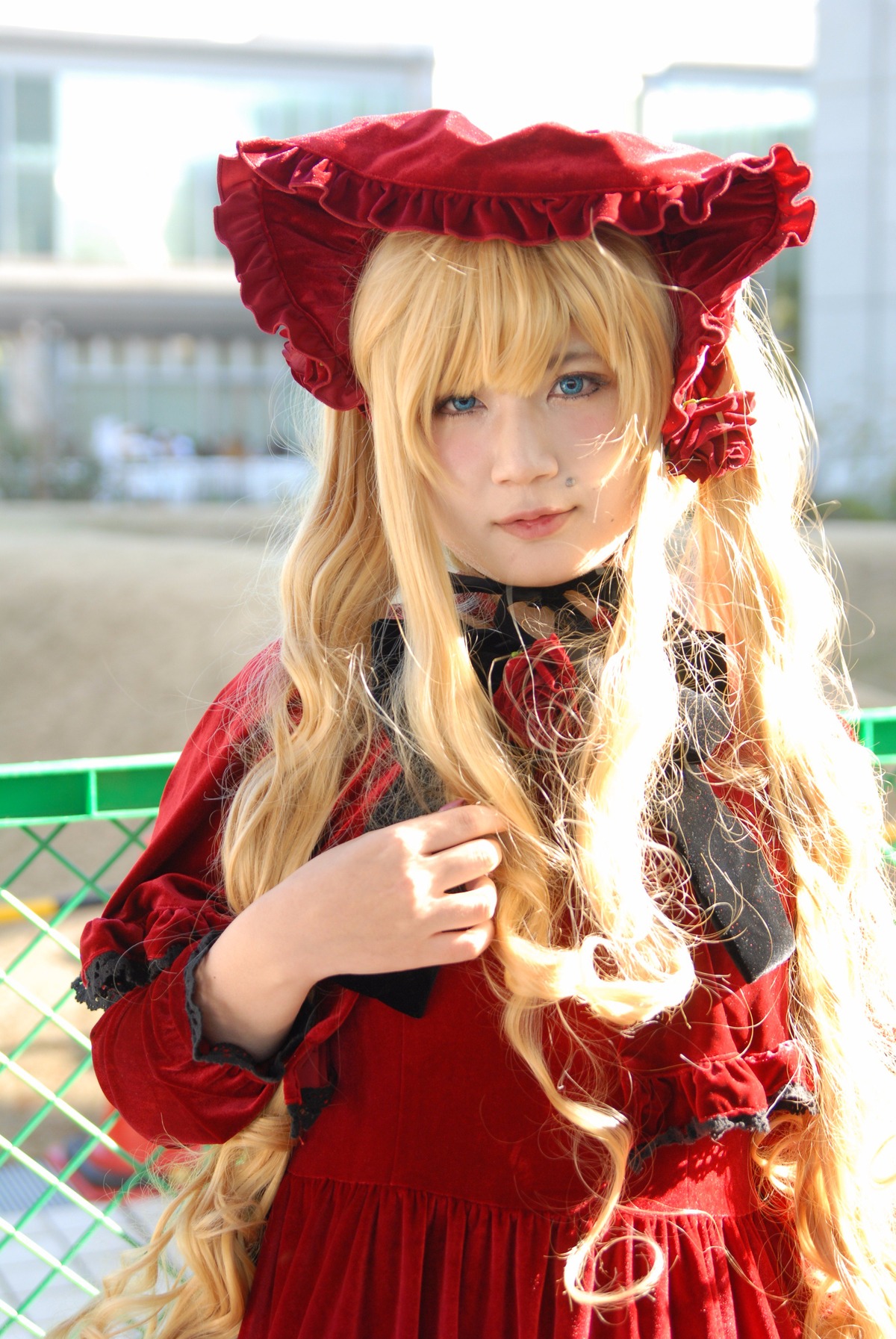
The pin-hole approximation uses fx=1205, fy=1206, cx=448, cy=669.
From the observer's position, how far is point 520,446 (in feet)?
3.37

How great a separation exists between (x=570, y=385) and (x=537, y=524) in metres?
0.12

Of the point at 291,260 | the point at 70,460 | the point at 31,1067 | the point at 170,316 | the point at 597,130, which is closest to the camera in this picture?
the point at 597,130

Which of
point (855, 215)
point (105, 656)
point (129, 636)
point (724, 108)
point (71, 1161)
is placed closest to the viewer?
point (71, 1161)

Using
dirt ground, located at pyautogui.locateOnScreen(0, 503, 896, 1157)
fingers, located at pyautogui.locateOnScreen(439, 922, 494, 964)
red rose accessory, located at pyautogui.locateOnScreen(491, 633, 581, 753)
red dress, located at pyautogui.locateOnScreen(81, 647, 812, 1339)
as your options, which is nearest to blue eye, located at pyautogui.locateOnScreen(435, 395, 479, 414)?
red rose accessory, located at pyautogui.locateOnScreen(491, 633, 581, 753)

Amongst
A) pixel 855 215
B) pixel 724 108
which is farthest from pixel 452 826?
pixel 724 108

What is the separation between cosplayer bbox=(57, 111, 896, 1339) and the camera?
1001mm

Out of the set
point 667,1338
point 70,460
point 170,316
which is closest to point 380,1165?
point 667,1338

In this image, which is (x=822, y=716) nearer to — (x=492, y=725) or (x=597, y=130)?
(x=492, y=725)

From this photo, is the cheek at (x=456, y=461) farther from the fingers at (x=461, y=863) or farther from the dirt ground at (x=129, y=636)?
the dirt ground at (x=129, y=636)

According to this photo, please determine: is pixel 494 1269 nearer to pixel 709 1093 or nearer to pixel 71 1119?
pixel 709 1093

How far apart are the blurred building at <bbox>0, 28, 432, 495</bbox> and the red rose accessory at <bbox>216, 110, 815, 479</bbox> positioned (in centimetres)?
1927

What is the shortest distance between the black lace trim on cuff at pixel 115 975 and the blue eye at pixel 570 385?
23.6 inches

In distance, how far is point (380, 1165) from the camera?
1043mm

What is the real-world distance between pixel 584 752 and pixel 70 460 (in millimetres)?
17164
